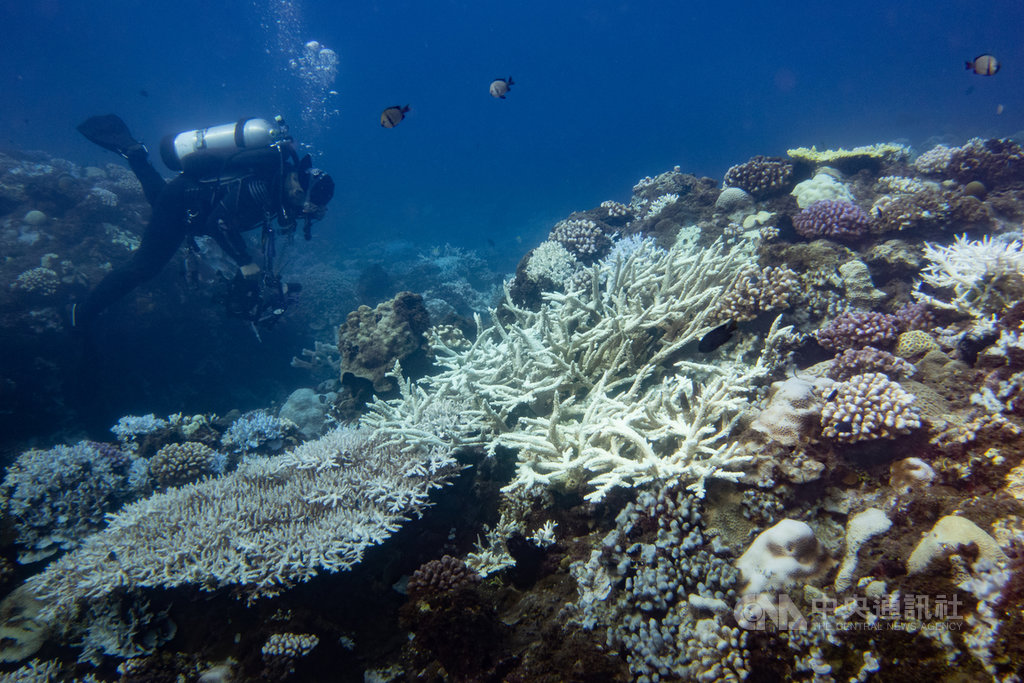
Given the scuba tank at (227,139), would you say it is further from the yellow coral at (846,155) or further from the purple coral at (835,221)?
the yellow coral at (846,155)

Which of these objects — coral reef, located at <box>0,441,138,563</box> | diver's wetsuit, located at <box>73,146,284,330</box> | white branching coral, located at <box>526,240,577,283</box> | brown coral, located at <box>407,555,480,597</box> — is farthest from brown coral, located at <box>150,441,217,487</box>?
white branching coral, located at <box>526,240,577,283</box>

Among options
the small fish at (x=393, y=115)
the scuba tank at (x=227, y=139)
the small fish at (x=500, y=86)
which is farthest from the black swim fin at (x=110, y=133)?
the small fish at (x=500, y=86)

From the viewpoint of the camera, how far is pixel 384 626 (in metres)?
3.47

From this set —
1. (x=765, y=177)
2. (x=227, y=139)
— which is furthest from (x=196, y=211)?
(x=765, y=177)

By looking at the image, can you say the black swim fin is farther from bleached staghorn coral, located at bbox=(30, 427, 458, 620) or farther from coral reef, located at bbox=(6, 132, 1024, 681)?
bleached staghorn coral, located at bbox=(30, 427, 458, 620)

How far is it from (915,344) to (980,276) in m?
1.07

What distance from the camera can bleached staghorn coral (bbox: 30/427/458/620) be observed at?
10.8ft

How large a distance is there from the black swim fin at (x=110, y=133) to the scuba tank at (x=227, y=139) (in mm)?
1980

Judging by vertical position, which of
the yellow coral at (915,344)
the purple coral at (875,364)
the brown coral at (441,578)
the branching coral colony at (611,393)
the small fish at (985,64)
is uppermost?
the small fish at (985,64)

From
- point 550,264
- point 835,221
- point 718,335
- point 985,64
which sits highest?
point 985,64

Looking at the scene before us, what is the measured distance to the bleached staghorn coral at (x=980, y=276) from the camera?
13.3 feet

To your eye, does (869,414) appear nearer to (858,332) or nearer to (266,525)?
(858,332)

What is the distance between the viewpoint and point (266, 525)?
3.61 metres

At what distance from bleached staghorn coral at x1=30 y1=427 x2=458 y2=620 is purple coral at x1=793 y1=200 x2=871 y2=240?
6.57 m
